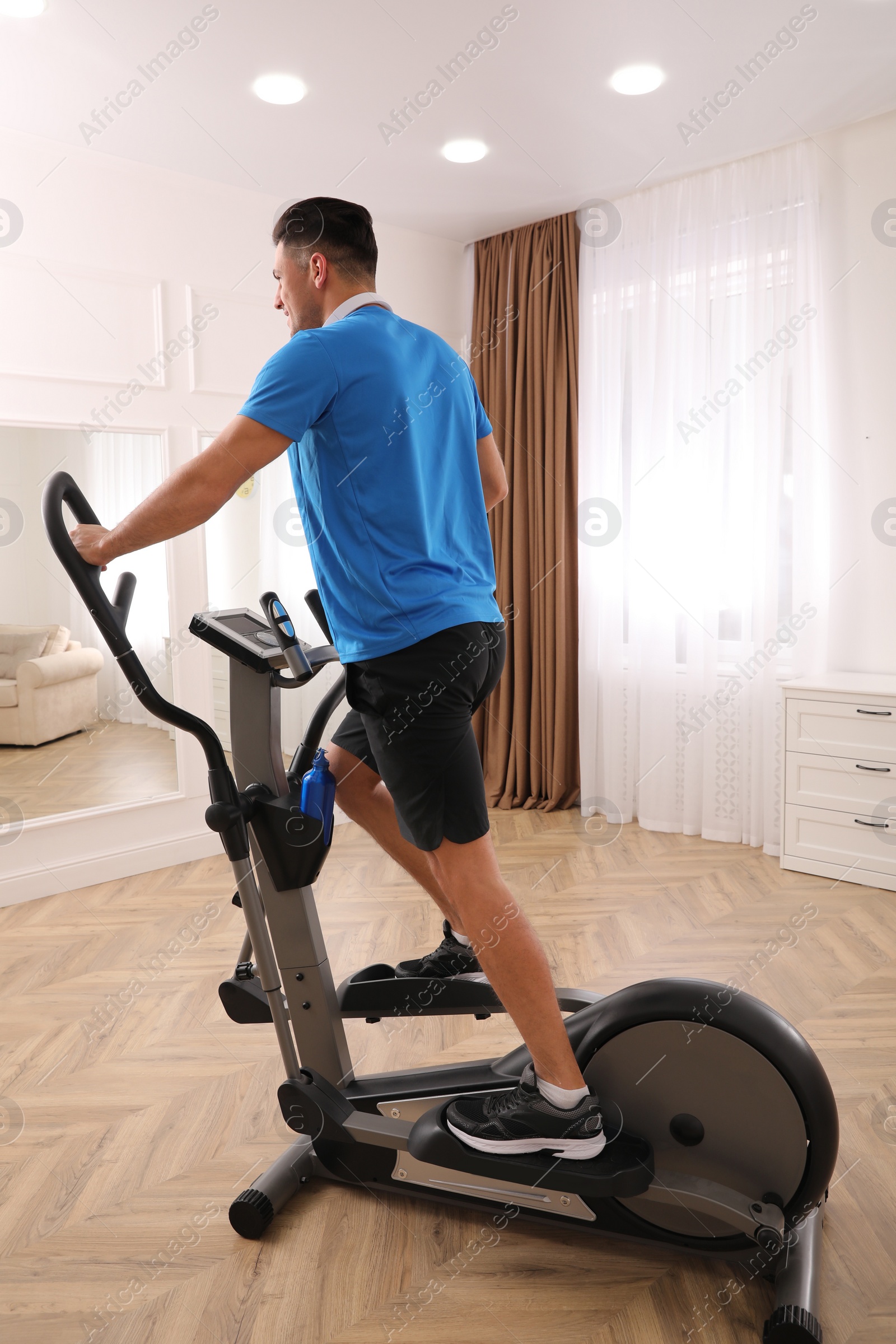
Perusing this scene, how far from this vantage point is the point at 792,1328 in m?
1.22

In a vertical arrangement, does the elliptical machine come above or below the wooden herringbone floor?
above

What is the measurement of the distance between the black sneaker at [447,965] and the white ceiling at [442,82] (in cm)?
245

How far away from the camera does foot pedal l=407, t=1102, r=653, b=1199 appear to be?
53.7 inches

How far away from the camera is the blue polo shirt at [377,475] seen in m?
1.40

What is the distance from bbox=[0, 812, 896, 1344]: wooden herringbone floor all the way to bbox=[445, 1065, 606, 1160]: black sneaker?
189mm

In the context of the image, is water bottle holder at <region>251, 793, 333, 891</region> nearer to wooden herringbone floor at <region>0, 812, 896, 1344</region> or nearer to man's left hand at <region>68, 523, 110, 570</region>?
man's left hand at <region>68, 523, 110, 570</region>

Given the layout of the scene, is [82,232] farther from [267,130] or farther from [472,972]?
[472,972]

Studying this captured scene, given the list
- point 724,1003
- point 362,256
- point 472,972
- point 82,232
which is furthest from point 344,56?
point 724,1003

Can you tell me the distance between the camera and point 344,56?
2783 mm

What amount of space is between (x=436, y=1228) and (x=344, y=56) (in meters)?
3.03

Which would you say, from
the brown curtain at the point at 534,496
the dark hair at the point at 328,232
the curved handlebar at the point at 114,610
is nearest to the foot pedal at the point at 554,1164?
the curved handlebar at the point at 114,610

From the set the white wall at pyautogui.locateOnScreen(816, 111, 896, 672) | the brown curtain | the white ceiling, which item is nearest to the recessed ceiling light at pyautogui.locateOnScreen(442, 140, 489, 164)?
the white ceiling

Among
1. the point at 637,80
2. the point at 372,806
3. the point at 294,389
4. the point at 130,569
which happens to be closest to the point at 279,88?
the point at 637,80

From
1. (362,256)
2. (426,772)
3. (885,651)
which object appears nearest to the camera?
(426,772)
